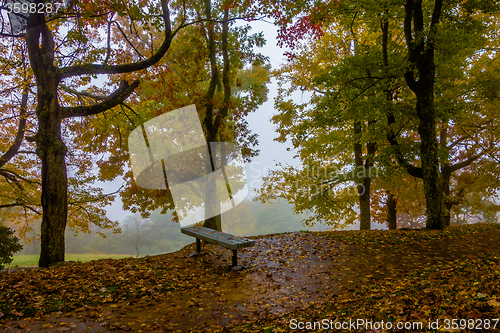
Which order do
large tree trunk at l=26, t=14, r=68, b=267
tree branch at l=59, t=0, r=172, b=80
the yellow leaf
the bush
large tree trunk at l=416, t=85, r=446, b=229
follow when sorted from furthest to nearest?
large tree trunk at l=416, t=85, r=446, b=229
the bush
tree branch at l=59, t=0, r=172, b=80
large tree trunk at l=26, t=14, r=68, b=267
the yellow leaf

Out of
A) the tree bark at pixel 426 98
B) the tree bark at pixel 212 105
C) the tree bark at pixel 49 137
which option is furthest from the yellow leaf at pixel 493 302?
the tree bark at pixel 212 105

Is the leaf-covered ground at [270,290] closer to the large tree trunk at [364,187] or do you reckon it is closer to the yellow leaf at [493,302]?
the yellow leaf at [493,302]

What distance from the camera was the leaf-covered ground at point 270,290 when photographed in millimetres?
3361

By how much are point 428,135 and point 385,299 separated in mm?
6805

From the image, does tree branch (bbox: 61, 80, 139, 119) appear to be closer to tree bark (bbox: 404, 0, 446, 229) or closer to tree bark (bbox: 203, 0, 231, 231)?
tree bark (bbox: 203, 0, 231, 231)

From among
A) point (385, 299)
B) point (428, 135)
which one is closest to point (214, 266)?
point (385, 299)

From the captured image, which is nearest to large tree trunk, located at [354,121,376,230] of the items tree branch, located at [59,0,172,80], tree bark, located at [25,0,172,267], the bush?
tree branch, located at [59,0,172,80]

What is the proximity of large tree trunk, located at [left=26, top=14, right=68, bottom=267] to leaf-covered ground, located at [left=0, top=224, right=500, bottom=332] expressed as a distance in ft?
3.22

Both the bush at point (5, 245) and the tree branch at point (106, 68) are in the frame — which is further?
the bush at point (5, 245)

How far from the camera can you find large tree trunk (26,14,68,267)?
275 inches

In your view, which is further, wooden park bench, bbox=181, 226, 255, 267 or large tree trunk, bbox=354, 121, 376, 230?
large tree trunk, bbox=354, 121, 376, 230

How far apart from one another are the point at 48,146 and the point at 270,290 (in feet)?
21.7

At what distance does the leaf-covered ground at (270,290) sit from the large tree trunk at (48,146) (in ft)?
3.22

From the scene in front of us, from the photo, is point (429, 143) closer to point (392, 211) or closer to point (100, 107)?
point (392, 211)
